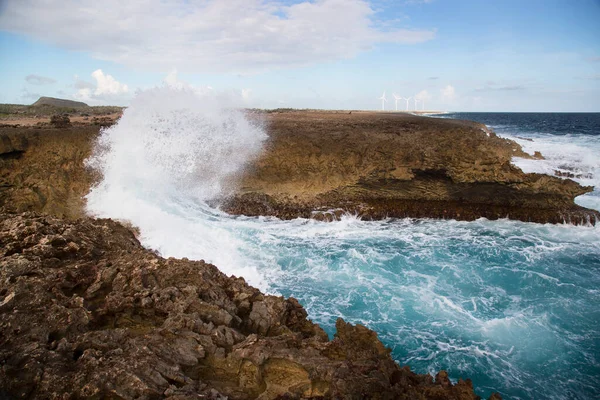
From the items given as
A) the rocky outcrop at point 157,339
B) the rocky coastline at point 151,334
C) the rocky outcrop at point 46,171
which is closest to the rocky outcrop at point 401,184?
the rocky outcrop at point 46,171

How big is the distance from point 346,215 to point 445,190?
4.41 meters

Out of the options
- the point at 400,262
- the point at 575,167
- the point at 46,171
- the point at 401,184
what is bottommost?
the point at 400,262

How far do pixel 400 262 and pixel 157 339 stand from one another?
814 cm

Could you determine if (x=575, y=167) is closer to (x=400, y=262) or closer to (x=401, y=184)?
(x=401, y=184)

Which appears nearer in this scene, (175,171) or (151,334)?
(151,334)

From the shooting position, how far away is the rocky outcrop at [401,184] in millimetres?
14328

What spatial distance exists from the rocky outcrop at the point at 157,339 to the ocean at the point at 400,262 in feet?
10.7

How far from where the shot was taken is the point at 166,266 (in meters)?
4.95

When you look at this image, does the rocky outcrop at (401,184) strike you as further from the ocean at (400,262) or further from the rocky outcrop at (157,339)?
the rocky outcrop at (157,339)

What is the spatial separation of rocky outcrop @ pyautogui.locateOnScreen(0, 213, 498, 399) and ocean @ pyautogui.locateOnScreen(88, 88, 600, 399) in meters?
3.27

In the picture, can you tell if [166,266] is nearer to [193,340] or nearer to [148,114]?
[193,340]

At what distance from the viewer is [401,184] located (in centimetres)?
1566

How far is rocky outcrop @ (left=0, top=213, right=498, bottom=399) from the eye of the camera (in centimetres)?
316

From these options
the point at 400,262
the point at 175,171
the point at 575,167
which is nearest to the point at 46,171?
the point at 175,171
